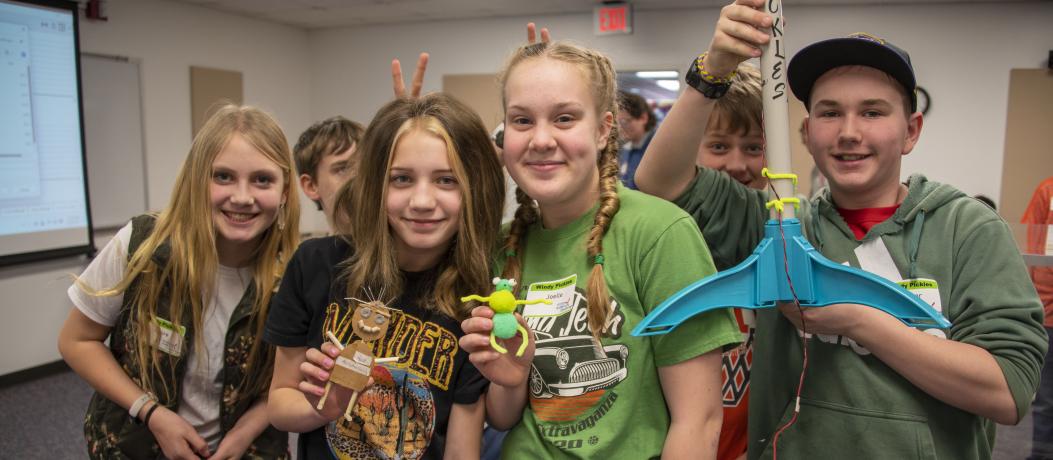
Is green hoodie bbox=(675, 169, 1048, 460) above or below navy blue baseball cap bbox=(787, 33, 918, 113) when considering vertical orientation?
below

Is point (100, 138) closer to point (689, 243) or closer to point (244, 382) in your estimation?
point (244, 382)

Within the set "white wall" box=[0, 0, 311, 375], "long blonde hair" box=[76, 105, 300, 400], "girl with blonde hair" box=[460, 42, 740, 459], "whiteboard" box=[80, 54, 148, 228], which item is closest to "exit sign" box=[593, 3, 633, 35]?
"white wall" box=[0, 0, 311, 375]

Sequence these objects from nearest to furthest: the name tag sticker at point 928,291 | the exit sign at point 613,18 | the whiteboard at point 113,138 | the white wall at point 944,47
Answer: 1. the name tag sticker at point 928,291
2. the whiteboard at point 113,138
3. the white wall at point 944,47
4. the exit sign at point 613,18

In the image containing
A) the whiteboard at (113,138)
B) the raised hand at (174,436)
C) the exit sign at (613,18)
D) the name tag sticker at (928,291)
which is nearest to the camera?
the name tag sticker at (928,291)

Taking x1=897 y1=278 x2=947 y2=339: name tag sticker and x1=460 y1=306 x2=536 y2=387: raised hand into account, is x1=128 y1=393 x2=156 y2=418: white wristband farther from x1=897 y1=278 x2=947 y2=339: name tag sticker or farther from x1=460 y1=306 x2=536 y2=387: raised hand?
x1=897 y1=278 x2=947 y2=339: name tag sticker

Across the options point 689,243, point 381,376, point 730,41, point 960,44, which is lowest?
point 381,376

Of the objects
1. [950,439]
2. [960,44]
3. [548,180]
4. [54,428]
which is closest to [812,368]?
[950,439]

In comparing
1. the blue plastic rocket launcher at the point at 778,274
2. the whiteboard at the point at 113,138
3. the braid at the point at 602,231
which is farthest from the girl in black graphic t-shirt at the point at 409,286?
the whiteboard at the point at 113,138

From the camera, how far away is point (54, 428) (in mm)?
4184

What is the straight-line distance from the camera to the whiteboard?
5734 millimetres

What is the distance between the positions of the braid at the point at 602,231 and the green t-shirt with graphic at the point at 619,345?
2cm

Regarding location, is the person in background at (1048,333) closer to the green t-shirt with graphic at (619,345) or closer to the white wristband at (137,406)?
the green t-shirt with graphic at (619,345)

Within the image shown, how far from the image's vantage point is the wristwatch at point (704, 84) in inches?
49.2

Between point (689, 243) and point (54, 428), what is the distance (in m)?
4.58
